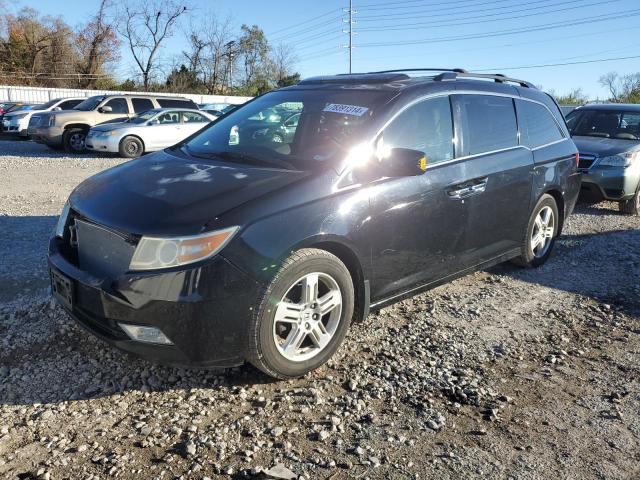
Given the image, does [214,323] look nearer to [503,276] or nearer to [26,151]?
[503,276]

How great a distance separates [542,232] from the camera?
545 cm

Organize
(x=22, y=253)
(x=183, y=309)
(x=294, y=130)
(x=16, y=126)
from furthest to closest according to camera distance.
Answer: (x=16, y=126) < (x=22, y=253) < (x=294, y=130) < (x=183, y=309)

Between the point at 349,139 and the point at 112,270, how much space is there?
171 cm

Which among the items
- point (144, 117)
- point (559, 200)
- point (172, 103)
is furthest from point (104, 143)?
point (559, 200)

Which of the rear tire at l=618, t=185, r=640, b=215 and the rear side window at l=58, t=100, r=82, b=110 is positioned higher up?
the rear side window at l=58, t=100, r=82, b=110

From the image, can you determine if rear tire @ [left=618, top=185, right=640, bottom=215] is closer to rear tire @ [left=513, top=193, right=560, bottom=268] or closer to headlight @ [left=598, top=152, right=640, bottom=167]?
headlight @ [left=598, top=152, right=640, bottom=167]

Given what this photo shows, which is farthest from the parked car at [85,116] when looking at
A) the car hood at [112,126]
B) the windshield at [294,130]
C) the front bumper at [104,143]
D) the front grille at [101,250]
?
the front grille at [101,250]

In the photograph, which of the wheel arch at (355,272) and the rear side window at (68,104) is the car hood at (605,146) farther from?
the rear side window at (68,104)

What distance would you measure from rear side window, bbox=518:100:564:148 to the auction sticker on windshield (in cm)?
194

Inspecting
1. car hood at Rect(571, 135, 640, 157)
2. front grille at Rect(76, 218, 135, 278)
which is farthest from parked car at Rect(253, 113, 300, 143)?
car hood at Rect(571, 135, 640, 157)

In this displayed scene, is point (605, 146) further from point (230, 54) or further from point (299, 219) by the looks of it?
point (230, 54)

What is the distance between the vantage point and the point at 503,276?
17.3 ft

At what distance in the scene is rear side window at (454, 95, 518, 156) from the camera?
4.27 metres

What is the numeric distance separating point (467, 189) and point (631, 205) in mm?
5413
